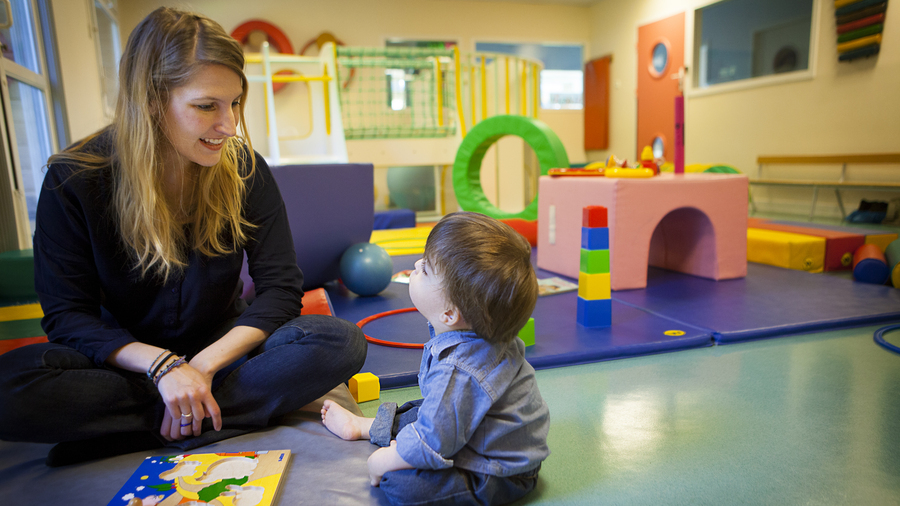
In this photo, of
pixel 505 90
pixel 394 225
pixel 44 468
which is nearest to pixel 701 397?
pixel 44 468

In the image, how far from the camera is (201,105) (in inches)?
39.9

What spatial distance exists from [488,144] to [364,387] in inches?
116

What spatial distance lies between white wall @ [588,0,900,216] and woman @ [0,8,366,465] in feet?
16.4

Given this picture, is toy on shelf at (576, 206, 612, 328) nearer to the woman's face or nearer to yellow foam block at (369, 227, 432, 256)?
the woman's face

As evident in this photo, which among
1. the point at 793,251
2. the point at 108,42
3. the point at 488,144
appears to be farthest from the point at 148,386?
the point at 108,42

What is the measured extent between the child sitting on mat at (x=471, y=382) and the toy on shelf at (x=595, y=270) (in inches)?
38.2

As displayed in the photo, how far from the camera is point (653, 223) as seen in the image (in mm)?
2385

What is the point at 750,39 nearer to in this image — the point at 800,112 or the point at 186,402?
the point at 800,112

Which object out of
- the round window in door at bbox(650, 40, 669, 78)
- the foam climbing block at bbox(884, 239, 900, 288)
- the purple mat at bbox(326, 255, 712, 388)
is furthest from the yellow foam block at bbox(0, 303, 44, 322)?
the round window in door at bbox(650, 40, 669, 78)

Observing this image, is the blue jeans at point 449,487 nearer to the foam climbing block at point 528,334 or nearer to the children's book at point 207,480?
the children's book at point 207,480

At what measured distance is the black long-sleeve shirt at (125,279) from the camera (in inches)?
40.3

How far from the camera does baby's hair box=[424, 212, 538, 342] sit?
81 centimetres

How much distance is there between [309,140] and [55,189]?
479cm

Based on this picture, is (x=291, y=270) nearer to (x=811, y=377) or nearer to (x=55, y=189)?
(x=55, y=189)
